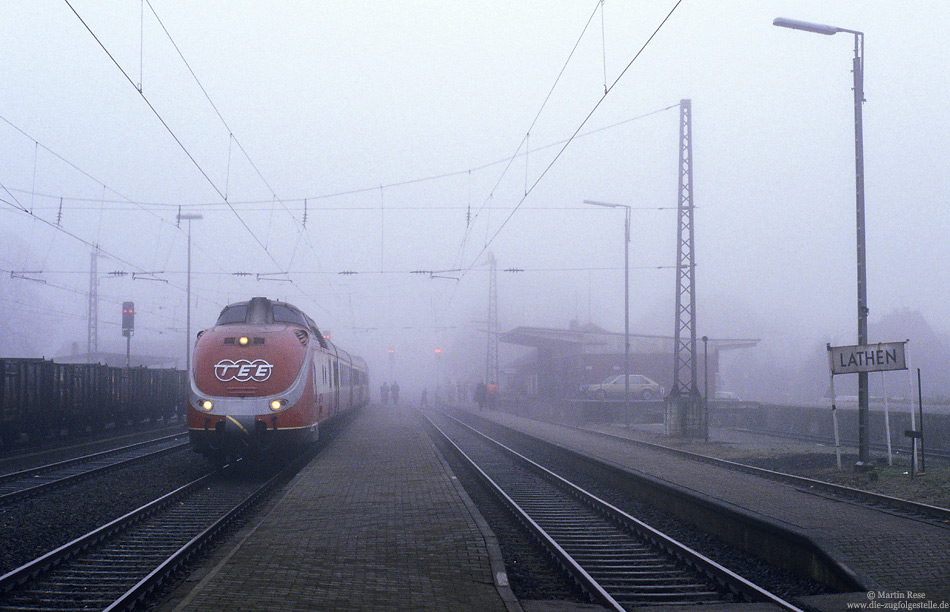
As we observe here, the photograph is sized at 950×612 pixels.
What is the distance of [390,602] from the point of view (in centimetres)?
659

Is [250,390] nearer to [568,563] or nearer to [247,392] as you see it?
[247,392]

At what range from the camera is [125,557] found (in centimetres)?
902

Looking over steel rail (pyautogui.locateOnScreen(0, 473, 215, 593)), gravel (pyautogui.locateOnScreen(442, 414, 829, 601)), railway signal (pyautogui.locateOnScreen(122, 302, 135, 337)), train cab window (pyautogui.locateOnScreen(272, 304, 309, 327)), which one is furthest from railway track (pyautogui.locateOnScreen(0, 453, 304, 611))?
railway signal (pyautogui.locateOnScreen(122, 302, 135, 337))

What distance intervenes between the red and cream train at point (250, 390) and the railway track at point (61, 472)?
8.26 ft

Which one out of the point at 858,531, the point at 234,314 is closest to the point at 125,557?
the point at 234,314

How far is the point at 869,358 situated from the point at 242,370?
454 inches

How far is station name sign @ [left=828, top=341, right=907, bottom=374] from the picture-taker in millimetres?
14062

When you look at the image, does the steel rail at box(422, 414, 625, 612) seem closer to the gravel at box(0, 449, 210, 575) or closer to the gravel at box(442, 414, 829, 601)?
the gravel at box(442, 414, 829, 601)

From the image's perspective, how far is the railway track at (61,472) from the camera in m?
13.5

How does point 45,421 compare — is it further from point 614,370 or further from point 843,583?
point 614,370

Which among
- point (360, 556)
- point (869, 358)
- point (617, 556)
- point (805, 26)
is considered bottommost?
point (617, 556)

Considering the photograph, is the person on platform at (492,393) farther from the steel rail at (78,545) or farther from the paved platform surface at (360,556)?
the steel rail at (78,545)

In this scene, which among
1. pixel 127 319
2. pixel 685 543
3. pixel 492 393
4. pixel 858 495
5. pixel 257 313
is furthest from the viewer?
pixel 492 393

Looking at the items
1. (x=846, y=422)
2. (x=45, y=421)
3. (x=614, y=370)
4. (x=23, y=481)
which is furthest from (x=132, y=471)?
(x=614, y=370)
